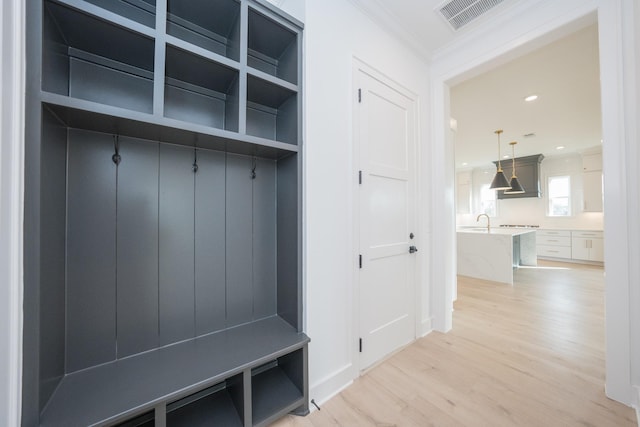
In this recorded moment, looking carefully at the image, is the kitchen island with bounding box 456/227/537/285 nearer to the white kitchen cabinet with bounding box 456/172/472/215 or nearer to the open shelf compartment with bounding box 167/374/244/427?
the white kitchen cabinet with bounding box 456/172/472/215

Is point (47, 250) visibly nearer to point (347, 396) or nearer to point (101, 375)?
point (101, 375)

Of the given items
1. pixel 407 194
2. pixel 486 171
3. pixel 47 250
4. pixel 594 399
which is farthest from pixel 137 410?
pixel 486 171

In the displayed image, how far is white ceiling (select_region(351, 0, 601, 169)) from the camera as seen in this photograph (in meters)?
2.05

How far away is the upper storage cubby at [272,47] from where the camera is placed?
1404mm

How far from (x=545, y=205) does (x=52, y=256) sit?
949 cm

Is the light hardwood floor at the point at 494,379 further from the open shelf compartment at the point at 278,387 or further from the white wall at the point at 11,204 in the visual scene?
the white wall at the point at 11,204

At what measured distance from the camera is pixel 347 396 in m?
1.61

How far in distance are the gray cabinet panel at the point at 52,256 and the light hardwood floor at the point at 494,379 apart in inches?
44.0

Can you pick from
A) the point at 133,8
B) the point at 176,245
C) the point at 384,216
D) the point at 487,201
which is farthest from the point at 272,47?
the point at 487,201

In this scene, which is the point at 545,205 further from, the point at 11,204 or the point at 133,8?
the point at 11,204

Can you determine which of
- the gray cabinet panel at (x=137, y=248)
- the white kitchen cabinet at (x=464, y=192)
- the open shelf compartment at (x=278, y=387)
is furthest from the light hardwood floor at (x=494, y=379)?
the white kitchen cabinet at (x=464, y=192)

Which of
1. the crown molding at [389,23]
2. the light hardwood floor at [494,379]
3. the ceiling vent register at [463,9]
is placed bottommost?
the light hardwood floor at [494,379]

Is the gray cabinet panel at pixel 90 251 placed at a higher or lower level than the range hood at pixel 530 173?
lower

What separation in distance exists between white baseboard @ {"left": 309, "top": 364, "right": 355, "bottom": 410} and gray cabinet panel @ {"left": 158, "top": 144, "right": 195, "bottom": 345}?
33.4 inches
